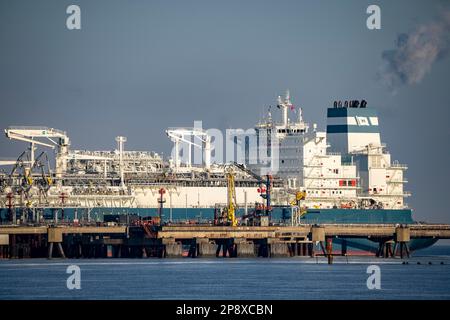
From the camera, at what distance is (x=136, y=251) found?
134 m

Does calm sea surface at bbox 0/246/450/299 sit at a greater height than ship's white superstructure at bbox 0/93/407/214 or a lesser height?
lesser

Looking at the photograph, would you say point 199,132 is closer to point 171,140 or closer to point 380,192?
point 171,140

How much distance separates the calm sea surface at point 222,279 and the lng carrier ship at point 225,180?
821 inches

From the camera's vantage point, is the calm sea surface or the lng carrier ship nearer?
the calm sea surface

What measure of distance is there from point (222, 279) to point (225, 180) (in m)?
54.0

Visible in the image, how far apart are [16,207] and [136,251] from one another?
58.2 feet

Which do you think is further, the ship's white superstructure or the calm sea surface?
the ship's white superstructure

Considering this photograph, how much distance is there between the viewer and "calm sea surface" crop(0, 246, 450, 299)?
88250 mm

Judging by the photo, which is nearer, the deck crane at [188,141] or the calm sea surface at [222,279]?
the calm sea surface at [222,279]

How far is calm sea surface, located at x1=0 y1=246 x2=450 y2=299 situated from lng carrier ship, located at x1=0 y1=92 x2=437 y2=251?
2085 centimetres

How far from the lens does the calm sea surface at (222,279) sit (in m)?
88.2

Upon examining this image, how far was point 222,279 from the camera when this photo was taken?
99.0 meters

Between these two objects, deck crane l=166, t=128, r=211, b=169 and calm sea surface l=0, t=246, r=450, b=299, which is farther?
deck crane l=166, t=128, r=211, b=169
